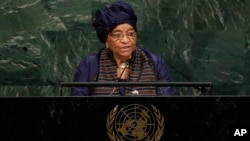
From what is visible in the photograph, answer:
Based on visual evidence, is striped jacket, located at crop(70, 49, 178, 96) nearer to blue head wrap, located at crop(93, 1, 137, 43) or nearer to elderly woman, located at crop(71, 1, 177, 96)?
elderly woman, located at crop(71, 1, 177, 96)

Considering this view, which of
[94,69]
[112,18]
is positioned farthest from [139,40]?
[94,69]

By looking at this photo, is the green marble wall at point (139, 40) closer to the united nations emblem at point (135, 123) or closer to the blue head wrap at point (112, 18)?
the blue head wrap at point (112, 18)

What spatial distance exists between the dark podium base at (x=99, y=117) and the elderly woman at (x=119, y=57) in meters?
1.00

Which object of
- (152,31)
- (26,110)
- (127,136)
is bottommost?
(127,136)

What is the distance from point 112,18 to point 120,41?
212 mm

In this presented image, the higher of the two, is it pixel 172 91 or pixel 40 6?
pixel 40 6

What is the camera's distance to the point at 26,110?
255 centimetres

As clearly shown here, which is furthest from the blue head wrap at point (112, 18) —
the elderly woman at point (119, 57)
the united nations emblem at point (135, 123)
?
the united nations emblem at point (135, 123)

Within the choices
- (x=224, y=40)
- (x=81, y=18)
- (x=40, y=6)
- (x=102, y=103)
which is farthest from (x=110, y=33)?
(x=102, y=103)

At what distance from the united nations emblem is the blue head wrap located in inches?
56.6

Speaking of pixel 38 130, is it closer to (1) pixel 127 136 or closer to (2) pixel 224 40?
(1) pixel 127 136

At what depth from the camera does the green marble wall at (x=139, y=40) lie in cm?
440

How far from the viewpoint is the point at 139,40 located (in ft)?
14.3

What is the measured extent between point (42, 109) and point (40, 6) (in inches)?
81.8
